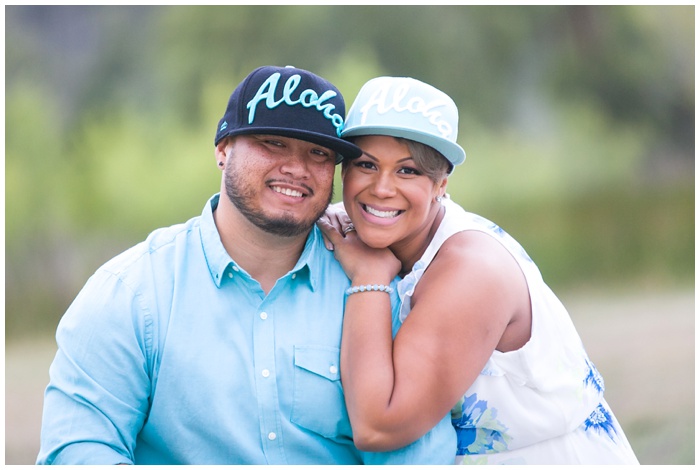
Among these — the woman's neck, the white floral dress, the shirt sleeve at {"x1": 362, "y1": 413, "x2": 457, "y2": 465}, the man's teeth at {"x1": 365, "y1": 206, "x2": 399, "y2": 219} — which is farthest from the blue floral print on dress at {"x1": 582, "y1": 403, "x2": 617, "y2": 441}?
the man's teeth at {"x1": 365, "y1": 206, "x2": 399, "y2": 219}

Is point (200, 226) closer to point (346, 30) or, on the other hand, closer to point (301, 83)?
point (301, 83)

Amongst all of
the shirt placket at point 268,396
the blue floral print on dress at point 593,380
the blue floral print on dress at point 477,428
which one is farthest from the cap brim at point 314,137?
the blue floral print on dress at point 593,380

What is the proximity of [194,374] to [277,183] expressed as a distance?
19.6 inches

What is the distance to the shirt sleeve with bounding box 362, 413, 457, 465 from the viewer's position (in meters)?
1.88

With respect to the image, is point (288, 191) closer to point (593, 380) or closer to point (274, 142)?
point (274, 142)

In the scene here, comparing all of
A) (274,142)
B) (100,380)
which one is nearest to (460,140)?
(274,142)

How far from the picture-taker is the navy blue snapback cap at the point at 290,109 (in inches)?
73.8

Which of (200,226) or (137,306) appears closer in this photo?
(137,306)

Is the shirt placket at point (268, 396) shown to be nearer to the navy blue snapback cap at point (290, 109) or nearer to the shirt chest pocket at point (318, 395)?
the shirt chest pocket at point (318, 395)

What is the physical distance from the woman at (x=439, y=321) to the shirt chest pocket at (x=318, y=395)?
0.05 m

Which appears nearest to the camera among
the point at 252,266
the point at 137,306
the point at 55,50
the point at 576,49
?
the point at 137,306

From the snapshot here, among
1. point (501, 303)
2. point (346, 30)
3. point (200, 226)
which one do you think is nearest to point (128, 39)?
point (346, 30)

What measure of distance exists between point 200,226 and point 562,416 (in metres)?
1.05

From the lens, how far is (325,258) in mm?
2074
